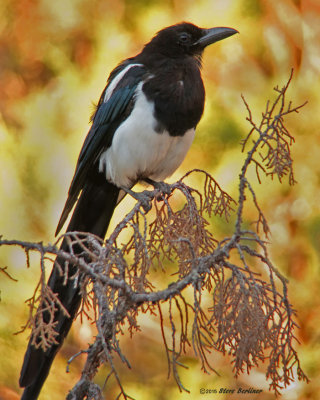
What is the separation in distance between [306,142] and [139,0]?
0.80 meters

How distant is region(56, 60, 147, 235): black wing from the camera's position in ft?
5.65

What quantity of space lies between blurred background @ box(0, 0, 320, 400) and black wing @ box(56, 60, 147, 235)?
477 millimetres

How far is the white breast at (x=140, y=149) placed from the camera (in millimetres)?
1677

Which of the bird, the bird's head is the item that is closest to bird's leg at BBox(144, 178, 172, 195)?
the bird

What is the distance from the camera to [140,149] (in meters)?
1.69

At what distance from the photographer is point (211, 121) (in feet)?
7.67

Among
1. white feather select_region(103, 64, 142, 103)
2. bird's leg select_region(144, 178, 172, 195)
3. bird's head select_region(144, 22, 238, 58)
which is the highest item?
bird's head select_region(144, 22, 238, 58)

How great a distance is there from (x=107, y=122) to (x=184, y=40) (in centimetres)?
31

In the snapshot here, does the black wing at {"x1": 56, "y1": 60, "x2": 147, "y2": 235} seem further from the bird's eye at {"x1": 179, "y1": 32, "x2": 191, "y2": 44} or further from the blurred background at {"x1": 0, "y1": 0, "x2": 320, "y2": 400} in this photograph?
the blurred background at {"x1": 0, "y1": 0, "x2": 320, "y2": 400}

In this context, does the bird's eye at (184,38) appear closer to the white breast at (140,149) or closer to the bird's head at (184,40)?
the bird's head at (184,40)

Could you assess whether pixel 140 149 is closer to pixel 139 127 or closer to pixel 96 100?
pixel 139 127

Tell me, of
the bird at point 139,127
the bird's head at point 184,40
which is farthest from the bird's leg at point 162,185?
the bird's head at point 184,40

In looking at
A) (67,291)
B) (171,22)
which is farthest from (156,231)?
(171,22)

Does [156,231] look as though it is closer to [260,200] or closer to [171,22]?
[260,200]
